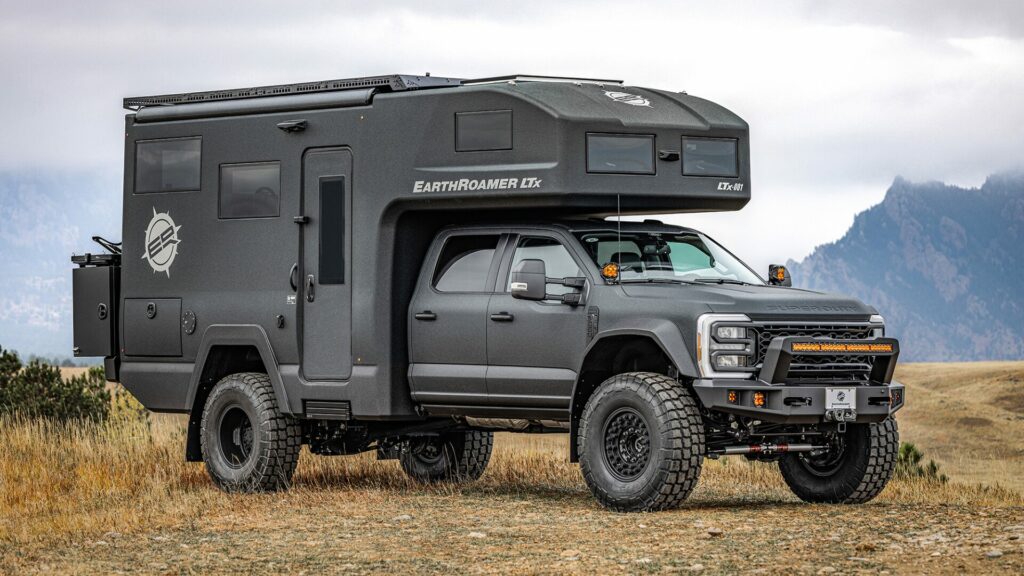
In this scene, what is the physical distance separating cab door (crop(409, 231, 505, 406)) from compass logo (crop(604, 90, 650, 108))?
1.47 m

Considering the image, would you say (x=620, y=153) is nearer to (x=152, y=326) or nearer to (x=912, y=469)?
(x=152, y=326)

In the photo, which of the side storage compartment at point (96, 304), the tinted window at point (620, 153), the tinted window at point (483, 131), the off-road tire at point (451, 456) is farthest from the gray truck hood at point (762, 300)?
the side storage compartment at point (96, 304)

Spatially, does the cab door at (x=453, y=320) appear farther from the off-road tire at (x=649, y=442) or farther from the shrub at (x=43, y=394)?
the shrub at (x=43, y=394)

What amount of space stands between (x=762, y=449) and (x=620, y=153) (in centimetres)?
260

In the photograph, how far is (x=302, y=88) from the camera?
47.0 feet

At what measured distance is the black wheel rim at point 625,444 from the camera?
11.6 metres

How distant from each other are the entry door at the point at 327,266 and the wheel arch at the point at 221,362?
443mm

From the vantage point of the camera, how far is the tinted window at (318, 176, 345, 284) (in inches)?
539

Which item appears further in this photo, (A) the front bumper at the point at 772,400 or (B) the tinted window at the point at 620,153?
(B) the tinted window at the point at 620,153

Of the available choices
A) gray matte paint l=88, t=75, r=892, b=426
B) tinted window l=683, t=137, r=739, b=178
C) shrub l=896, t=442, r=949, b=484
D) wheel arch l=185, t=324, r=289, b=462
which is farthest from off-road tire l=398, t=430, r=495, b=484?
shrub l=896, t=442, r=949, b=484

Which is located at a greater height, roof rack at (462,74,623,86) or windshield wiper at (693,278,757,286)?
roof rack at (462,74,623,86)

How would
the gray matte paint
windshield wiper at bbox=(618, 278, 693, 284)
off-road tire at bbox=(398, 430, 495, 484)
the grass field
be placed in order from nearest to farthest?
the grass field → windshield wiper at bbox=(618, 278, 693, 284) → the gray matte paint → off-road tire at bbox=(398, 430, 495, 484)

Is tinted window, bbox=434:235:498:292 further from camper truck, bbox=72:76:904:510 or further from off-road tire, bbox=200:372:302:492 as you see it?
off-road tire, bbox=200:372:302:492

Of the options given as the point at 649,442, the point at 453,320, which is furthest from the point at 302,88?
the point at 649,442
